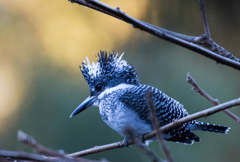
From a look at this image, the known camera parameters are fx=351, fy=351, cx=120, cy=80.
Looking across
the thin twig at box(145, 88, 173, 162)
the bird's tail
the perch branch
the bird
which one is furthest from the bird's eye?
the thin twig at box(145, 88, 173, 162)

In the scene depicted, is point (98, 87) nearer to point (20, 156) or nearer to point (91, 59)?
point (20, 156)

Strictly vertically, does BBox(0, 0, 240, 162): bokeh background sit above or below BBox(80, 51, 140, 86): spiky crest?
above

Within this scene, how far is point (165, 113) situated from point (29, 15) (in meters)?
2.28

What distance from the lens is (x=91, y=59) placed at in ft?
8.38

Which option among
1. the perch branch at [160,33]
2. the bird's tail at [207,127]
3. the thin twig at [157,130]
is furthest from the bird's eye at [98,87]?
the thin twig at [157,130]

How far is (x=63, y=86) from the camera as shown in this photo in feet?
9.00

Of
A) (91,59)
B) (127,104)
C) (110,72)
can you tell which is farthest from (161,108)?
(91,59)

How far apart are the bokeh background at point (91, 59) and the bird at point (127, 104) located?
787mm

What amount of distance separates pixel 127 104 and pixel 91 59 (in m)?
1.37

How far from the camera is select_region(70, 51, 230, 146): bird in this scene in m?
1.20

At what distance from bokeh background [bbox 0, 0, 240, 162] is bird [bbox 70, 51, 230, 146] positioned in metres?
0.79

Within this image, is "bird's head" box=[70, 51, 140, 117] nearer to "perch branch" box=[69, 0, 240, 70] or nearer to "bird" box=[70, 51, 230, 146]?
"bird" box=[70, 51, 230, 146]


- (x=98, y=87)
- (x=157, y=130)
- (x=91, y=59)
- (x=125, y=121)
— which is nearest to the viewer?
(x=157, y=130)

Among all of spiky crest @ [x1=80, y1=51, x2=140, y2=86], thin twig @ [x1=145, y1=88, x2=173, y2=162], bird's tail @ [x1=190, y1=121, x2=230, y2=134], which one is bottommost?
thin twig @ [x1=145, y1=88, x2=173, y2=162]
